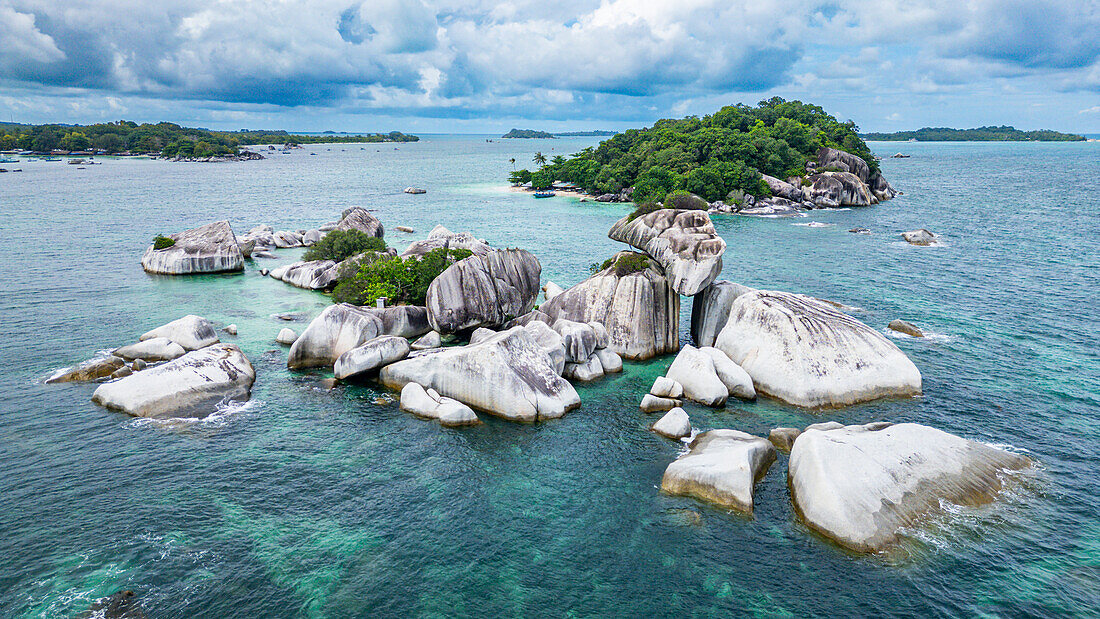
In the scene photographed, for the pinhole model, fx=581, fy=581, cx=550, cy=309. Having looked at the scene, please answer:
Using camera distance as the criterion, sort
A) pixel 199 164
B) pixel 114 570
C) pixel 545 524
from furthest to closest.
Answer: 1. pixel 199 164
2. pixel 545 524
3. pixel 114 570

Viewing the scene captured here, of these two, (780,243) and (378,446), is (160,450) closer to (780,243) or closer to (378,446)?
(378,446)

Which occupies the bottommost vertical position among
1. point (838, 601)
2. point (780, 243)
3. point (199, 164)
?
point (838, 601)

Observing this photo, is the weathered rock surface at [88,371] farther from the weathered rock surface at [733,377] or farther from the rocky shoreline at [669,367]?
the weathered rock surface at [733,377]

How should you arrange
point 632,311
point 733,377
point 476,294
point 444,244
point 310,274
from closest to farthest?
point 733,377, point 632,311, point 476,294, point 310,274, point 444,244

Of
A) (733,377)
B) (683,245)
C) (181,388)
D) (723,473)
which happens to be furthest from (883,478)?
(181,388)

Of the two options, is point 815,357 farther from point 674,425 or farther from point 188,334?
point 188,334

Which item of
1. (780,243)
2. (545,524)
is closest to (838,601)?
(545,524)
